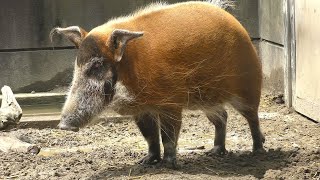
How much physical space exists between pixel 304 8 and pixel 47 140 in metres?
3.03

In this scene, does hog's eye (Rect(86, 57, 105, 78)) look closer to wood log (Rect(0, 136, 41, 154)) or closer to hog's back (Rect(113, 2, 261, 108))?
hog's back (Rect(113, 2, 261, 108))

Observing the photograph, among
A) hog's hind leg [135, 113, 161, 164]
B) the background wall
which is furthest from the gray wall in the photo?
hog's hind leg [135, 113, 161, 164]

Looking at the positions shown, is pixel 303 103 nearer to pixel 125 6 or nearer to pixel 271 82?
pixel 271 82

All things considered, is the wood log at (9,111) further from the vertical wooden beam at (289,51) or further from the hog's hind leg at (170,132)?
the vertical wooden beam at (289,51)

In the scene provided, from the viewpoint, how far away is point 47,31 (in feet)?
29.2

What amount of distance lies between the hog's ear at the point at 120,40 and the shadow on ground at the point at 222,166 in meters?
0.87

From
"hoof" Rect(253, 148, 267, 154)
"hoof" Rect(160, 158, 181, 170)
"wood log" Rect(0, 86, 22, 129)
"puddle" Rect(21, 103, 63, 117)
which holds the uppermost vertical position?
"wood log" Rect(0, 86, 22, 129)

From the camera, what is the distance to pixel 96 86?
4.65m

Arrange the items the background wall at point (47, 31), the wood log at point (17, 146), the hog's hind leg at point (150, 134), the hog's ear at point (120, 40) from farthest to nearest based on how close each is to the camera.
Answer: the background wall at point (47, 31)
the wood log at point (17, 146)
the hog's hind leg at point (150, 134)
the hog's ear at point (120, 40)

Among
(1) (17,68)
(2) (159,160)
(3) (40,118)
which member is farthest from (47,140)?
(1) (17,68)

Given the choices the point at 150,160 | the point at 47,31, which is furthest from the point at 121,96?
the point at 47,31

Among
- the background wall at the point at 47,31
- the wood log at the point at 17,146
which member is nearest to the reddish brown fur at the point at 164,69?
the wood log at the point at 17,146

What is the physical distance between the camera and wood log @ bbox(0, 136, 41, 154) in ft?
18.8

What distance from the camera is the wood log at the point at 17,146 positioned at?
574 cm
